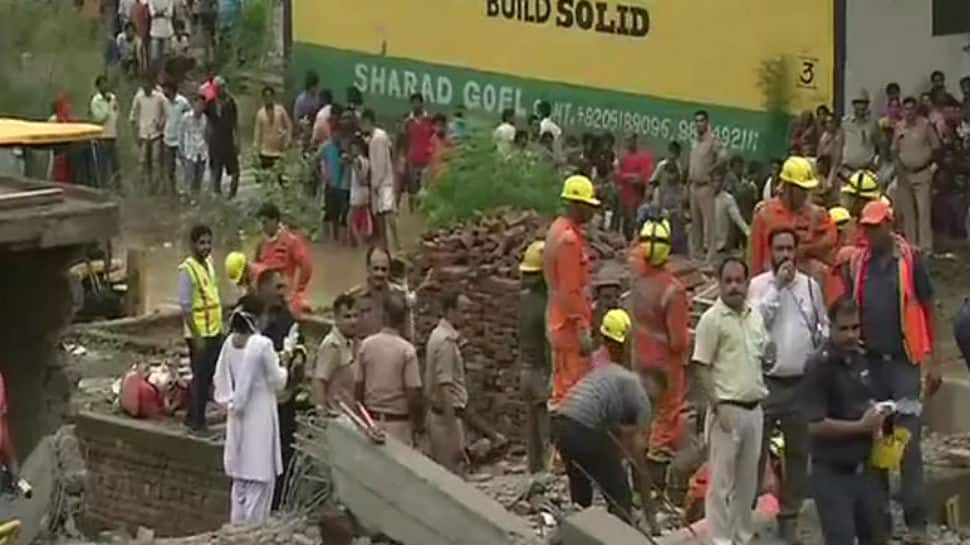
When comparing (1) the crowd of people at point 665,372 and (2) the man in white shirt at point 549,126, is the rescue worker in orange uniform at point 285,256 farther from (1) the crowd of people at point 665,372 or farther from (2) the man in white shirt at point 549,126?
(2) the man in white shirt at point 549,126

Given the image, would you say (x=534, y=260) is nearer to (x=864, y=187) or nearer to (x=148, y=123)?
(x=864, y=187)

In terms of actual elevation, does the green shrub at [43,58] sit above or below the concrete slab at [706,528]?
above

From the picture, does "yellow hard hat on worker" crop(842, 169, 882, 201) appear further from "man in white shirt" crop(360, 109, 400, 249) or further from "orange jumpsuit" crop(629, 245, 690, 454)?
"man in white shirt" crop(360, 109, 400, 249)

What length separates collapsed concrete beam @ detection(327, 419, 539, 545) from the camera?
12.2 meters

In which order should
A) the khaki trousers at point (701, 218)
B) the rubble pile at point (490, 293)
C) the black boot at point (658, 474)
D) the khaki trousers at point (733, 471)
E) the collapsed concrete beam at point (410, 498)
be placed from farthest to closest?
the khaki trousers at point (701, 218), the rubble pile at point (490, 293), the black boot at point (658, 474), the collapsed concrete beam at point (410, 498), the khaki trousers at point (733, 471)

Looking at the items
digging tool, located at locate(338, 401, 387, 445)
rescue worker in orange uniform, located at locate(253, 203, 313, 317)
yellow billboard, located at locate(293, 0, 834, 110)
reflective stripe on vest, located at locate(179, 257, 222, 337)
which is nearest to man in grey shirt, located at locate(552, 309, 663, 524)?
digging tool, located at locate(338, 401, 387, 445)

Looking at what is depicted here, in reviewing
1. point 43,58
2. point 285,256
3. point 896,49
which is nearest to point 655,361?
point 285,256

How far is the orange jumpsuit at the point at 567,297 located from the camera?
554 inches

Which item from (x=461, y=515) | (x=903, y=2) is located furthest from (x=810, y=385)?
(x=903, y=2)

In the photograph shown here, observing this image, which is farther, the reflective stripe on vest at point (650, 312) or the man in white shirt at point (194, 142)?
the man in white shirt at point (194, 142)

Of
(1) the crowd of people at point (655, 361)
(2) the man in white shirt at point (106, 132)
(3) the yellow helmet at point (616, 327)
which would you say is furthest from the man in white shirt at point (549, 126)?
(3) the yellow helmet at point (616, 327)

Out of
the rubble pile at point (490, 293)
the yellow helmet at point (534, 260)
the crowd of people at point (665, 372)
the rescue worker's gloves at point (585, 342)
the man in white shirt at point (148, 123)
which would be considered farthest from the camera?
the man in white shirt at point (148, 123)

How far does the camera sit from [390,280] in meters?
15.2

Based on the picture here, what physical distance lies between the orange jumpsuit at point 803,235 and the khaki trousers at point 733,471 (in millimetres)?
1559
